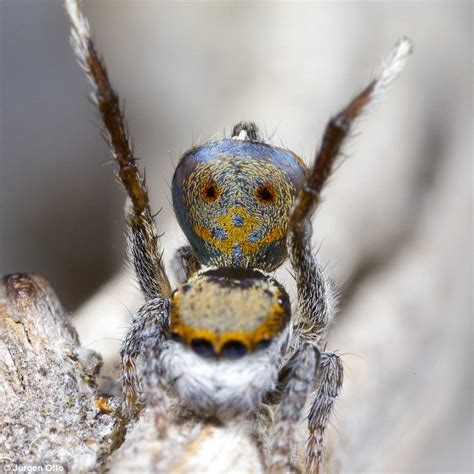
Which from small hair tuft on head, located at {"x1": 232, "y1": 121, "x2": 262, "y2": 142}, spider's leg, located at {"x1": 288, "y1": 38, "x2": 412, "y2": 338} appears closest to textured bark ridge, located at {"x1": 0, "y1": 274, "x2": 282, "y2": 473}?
spider's leg, located at {"x1": 288, "y1": 38, "x2": 412, "y2": 338}

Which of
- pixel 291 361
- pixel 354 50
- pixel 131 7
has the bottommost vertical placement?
pixel 291 361

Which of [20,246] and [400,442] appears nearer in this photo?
[400,442]

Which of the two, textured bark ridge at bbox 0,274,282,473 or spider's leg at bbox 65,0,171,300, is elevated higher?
spider's leg at bbox 65,0,171,300

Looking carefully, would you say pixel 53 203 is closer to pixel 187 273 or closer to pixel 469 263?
pixel 187 273

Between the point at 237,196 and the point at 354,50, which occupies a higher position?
the point at 354,50

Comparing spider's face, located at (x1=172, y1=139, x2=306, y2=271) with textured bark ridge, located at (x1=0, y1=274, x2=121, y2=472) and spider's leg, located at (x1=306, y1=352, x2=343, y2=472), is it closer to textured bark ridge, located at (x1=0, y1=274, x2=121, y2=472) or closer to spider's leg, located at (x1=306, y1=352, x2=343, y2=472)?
spider's leg, located at (x1=306, y1=352, x2=343, y2=472)

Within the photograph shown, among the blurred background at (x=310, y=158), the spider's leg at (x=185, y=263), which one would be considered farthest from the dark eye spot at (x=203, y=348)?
the blurred background at (x=310, y=158)

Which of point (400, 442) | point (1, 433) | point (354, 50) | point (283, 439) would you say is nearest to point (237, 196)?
point (283, 439)
